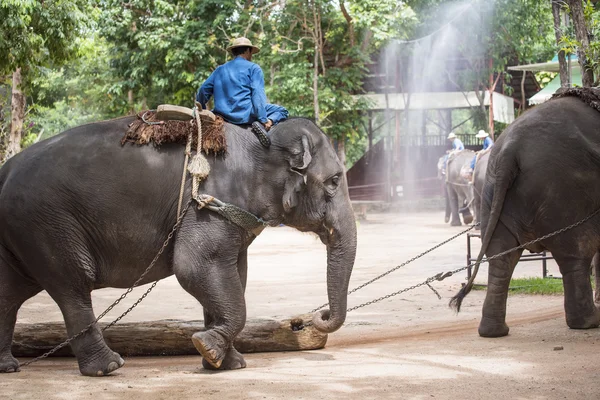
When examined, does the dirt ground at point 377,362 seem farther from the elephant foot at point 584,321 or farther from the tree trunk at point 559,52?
the tree trunk at point 559,52

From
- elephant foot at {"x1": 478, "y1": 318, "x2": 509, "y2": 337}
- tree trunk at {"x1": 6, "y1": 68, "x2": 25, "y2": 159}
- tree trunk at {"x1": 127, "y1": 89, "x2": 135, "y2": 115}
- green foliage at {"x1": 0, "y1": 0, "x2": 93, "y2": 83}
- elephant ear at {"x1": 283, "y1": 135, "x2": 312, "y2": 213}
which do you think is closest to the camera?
elephant ear at {"x1": 283, "y1": 135, "x2": 312, "y2": 213}

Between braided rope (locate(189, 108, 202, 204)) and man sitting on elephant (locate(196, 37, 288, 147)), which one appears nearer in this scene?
braided rope (locate(189, 108, 202, 204))

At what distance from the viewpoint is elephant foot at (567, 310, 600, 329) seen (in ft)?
25.0

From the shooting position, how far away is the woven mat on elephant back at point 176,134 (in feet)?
21.4

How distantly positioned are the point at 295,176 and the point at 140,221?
1.19 metres

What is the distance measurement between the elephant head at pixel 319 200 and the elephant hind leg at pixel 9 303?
2.01 meters

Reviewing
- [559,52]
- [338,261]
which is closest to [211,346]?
[338,261]

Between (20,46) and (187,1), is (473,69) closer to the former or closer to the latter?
(187,1)

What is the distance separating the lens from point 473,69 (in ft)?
106

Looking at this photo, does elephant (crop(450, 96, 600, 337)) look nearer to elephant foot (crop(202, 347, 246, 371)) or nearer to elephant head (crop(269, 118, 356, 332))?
elephant head (crop(269, 118, 356, 332))

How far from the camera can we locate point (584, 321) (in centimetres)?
761

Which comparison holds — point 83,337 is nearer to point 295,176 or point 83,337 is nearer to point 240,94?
point 295,176

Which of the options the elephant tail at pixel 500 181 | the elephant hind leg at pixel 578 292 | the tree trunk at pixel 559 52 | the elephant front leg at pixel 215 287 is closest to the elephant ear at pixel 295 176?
the elephant front leg at pixel 215 287

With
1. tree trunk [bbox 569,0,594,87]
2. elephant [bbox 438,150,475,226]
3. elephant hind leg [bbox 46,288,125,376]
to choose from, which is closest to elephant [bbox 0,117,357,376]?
elephant hind leg [bbox 46,288,125,376]
